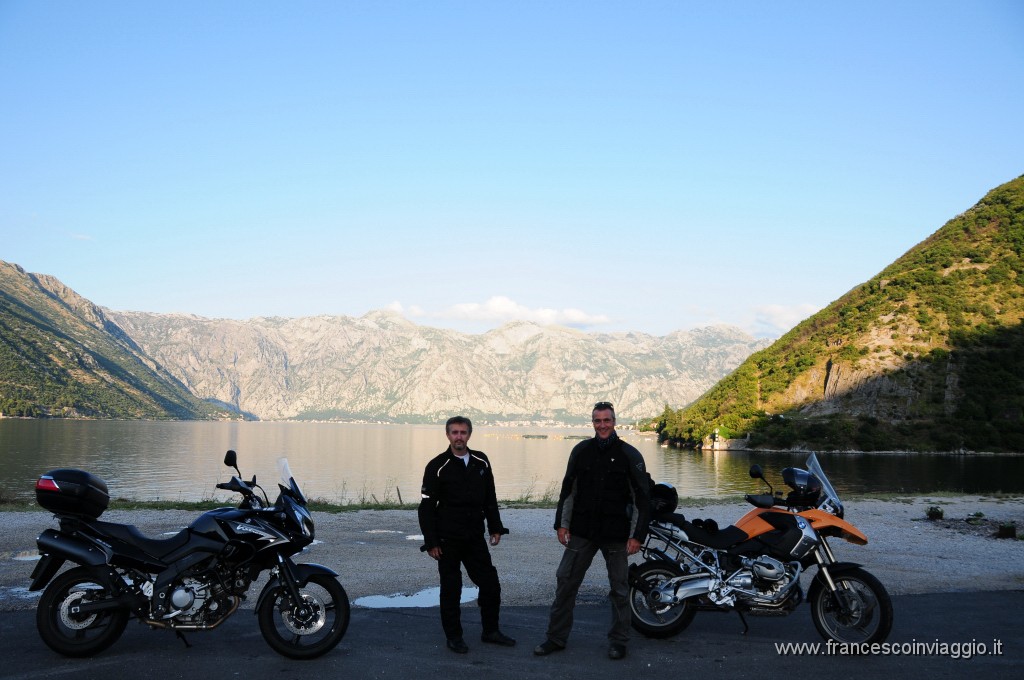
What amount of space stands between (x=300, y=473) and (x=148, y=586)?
54.1m

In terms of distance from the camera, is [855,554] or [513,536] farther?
[513,536]

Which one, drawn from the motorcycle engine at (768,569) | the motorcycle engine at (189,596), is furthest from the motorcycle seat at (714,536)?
the motorcycle engine at (189,596)

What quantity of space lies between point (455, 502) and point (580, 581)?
53.9 inches

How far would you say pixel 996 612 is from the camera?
8.45 meters

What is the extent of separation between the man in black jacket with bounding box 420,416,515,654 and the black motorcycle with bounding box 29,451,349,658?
1.00 meters

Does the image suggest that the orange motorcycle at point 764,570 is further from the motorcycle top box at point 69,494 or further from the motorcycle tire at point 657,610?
the motorcycle top box at point 69,494

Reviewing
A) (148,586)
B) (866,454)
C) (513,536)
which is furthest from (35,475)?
(866,454)

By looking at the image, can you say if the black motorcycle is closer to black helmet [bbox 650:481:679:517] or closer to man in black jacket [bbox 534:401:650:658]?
man in black jacket [bbox 534:401:650:658]

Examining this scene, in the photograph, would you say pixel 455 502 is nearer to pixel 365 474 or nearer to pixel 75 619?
pixel 75 619

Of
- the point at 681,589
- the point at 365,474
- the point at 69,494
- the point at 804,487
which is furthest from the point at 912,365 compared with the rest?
the point at 69,494

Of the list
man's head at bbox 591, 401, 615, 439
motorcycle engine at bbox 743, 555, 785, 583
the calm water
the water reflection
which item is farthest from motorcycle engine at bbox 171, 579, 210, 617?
the calm water

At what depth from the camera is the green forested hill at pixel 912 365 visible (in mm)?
107938

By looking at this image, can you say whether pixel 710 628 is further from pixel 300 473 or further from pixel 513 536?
pixel 300 473

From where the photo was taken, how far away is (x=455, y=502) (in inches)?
289
